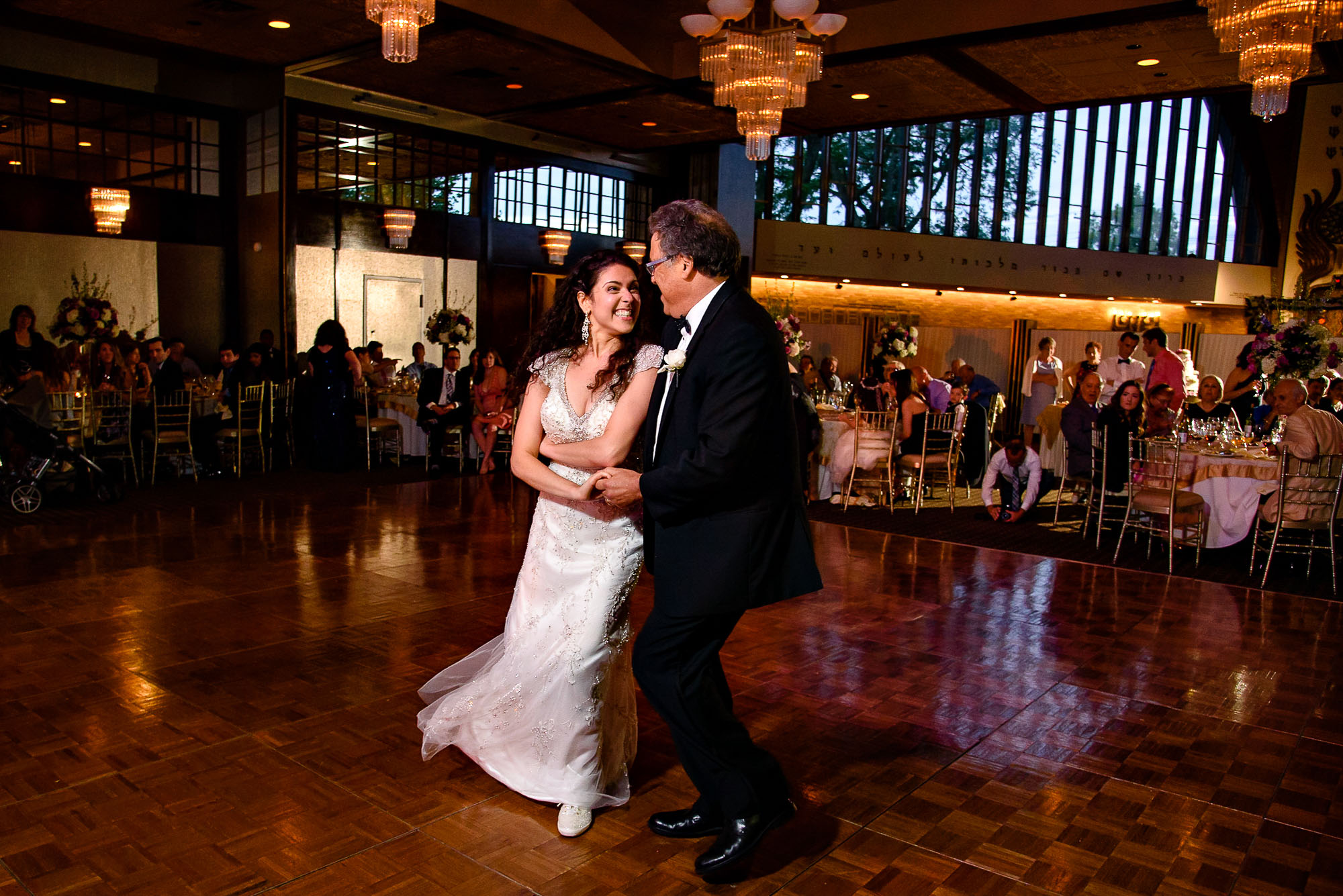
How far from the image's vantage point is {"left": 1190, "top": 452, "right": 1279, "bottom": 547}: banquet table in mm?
6633

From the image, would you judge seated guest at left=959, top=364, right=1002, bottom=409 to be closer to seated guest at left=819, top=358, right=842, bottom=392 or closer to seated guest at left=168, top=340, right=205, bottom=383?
seated guest at left=819, top=358, right=842, bottom=392

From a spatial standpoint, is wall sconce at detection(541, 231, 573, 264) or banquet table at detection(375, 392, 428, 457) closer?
banquet table at detection(375, 392, 428, 457)

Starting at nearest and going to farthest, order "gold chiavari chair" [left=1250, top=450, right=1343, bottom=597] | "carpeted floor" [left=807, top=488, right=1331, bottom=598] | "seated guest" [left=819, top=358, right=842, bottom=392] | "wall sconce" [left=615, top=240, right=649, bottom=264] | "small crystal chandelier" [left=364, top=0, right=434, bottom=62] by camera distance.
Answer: "small crystal chandelier" [left=364, top=0, right=434, bottom=62] < "gold chiavari chair" [left=1250, top=450, right=1343, bottom=597] < "carpeted floor" [left=807, top=488, right=1331, bottom=598] < "seated guest" [left=819, top=358, right=842, bottom=392] < "wall sconce" [left=615, top=240, right=649, bottom=264]

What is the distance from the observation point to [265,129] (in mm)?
11180

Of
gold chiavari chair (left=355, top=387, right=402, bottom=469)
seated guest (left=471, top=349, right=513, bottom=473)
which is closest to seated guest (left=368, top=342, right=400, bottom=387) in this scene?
gold chiavari chair (left=355, top=387, right=402, bottom=469)

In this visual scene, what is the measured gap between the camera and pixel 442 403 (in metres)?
10.1

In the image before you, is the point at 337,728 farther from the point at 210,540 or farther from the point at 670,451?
the point at 210,540

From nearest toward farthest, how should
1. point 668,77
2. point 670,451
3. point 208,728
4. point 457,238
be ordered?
point 670,451, point 208,728, point 668,77, point 457,238

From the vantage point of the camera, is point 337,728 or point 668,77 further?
point 668,77

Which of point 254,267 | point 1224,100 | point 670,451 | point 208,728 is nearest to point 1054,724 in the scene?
point 670,451

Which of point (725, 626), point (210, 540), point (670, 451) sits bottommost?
point (210, 540)

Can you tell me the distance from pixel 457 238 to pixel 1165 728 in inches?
431

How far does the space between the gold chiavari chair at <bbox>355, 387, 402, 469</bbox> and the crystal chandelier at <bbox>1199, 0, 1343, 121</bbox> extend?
7601mm

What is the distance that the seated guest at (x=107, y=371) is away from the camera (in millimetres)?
8578
